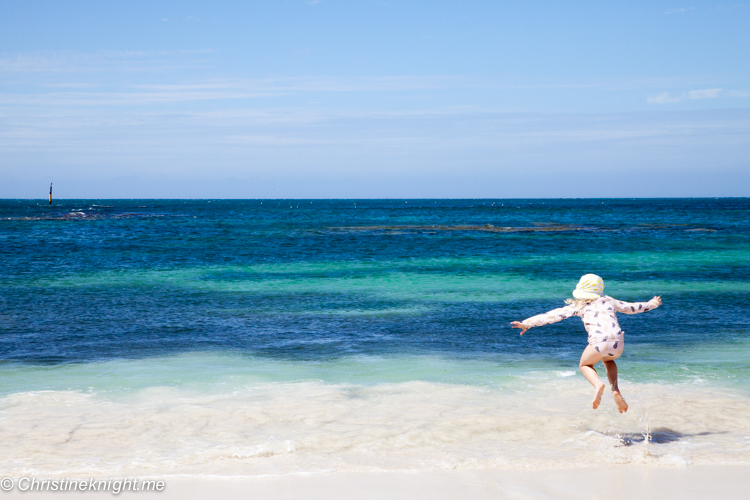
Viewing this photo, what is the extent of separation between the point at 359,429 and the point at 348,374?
234cm

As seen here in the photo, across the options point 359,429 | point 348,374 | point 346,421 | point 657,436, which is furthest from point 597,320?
point 348,374

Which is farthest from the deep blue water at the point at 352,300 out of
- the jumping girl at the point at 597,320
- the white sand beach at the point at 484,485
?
the white sand beach at the point at 484,485

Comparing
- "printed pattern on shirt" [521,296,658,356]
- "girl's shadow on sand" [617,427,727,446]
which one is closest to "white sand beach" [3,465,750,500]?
"girl's shadow on sand" [617,427,727,446]

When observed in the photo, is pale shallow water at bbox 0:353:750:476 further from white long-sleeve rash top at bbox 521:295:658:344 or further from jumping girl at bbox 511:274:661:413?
white long-sleeve rash top at bbox 521:295:658:344

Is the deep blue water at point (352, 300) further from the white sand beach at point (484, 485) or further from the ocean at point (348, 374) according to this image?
the white sand beach at point (484, 485)

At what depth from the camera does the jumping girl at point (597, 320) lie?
583 cm

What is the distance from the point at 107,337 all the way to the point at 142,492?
693cm

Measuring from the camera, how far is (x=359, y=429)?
658 cm

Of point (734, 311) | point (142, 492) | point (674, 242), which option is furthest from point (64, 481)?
point (674, 242)

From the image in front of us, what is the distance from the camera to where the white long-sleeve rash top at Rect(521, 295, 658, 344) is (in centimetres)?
584

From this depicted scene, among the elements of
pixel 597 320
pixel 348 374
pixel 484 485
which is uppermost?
pixel 597 320

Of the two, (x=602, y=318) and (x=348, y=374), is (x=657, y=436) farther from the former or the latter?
(x=348, y=374)

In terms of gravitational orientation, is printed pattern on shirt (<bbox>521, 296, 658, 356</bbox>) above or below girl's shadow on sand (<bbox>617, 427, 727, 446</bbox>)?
above

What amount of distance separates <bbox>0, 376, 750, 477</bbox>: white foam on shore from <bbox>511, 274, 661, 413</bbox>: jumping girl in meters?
0.74
